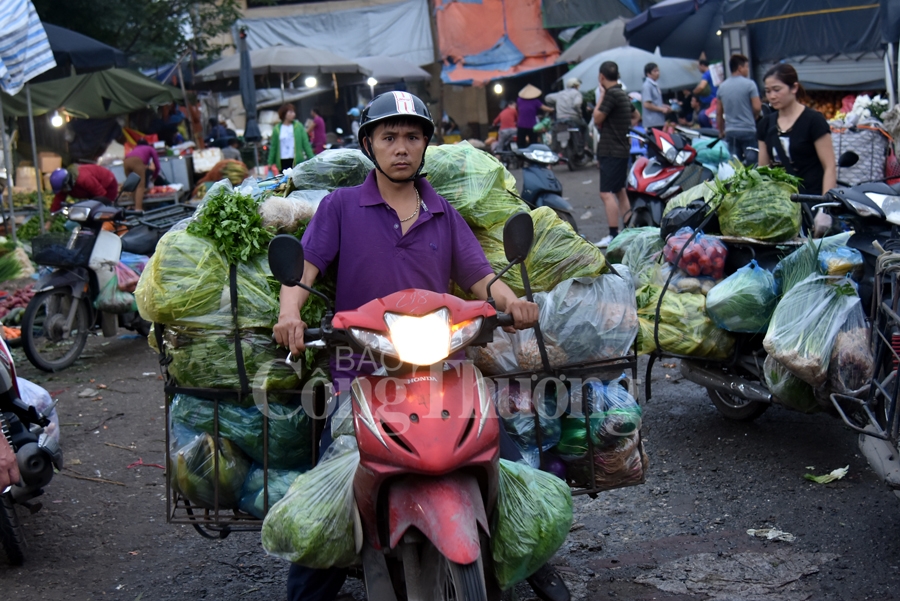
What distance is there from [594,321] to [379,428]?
4.24 ft

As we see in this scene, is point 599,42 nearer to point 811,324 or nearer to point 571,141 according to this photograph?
point 571,141

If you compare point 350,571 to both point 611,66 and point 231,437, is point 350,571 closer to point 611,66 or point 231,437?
point 231,437

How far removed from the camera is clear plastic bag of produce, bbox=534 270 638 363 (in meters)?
3.51

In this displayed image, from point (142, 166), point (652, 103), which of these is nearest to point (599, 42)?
point (652, 103)

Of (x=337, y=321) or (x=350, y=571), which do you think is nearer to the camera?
(x=337, y=321)

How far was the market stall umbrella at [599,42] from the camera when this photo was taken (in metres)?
24.6

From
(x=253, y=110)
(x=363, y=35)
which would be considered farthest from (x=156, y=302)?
(x=363, y=35)

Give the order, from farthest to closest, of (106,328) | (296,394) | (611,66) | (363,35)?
(363,35) < (611,66) < (106,328) < (296,394)

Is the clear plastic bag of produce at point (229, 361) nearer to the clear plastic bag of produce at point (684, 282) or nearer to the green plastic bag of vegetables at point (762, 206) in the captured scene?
the clear plastic bag of produce at point (684, 282)

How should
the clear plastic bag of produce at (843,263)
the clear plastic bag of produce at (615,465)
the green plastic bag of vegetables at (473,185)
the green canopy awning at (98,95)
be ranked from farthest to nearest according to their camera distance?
the green canopy awning at (98,95), the clear plastic bag of produce at (843,263), the green plastic bag of vegetables at (473,185), the clear plastic bag of produce at (615,465)

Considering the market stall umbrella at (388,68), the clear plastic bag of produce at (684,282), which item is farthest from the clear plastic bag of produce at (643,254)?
the market stall umbrella at (388,68)

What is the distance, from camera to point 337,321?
2564mm

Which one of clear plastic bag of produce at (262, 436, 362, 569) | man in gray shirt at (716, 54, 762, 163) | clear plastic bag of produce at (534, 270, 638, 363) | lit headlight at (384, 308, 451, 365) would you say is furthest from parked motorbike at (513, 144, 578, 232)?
lit headlight at (384, 308, 451, 365)

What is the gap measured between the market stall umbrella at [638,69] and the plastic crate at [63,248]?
620 inches
